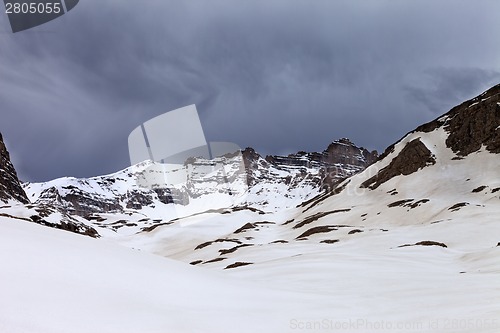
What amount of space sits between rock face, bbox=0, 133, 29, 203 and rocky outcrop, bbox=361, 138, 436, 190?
127585 mm

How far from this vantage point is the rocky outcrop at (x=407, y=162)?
287 ft

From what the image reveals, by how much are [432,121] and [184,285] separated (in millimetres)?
109774

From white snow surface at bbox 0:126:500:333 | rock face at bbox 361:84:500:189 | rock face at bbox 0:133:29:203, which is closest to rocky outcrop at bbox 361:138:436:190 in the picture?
rock face at bbox 361:84:500:189

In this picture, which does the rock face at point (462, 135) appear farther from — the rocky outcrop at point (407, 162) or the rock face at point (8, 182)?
the rock face at point (8, 182)

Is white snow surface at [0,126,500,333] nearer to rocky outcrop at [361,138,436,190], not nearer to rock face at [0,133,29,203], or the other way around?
rocky outcrop at [361,138,436,190]

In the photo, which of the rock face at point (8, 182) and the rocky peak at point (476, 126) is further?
the rock face at point (8, 182)

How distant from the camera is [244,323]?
6785 millimetres

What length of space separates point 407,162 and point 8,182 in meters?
152

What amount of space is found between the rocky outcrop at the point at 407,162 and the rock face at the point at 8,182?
419 feet

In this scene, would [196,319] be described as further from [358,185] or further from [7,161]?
[7,161]

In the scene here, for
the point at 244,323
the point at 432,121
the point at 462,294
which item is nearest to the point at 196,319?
the point at 244,323

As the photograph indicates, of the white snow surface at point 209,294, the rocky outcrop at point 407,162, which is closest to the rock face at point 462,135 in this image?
the rocky outcrop at point 407,162

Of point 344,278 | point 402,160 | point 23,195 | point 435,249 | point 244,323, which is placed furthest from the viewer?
point 23,195

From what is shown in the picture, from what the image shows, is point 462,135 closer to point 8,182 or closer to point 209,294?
point 209,294
